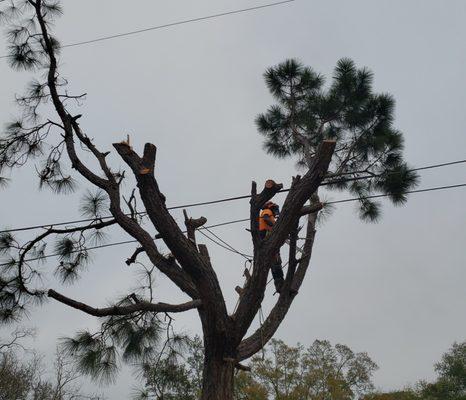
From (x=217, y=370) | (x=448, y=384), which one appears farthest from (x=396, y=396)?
(x=217, y=370)

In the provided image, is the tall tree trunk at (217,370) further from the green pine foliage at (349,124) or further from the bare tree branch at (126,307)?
the green pine foliage at (349,124)

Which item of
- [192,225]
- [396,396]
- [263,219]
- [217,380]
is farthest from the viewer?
[396,396]

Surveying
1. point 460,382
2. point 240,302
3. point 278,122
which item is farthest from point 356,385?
point 240,302

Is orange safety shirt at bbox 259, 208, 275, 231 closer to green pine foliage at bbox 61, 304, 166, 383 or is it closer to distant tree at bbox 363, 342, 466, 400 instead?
green pine foliage at bbox 61, 304, 166, 383

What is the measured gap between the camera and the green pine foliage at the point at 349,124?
6.95 meters

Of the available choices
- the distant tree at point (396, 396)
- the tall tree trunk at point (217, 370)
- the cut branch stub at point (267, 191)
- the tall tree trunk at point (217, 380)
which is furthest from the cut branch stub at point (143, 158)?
the distant tree at point (396, 396)

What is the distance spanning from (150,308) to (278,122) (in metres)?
4.07

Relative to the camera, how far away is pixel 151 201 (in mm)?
4656

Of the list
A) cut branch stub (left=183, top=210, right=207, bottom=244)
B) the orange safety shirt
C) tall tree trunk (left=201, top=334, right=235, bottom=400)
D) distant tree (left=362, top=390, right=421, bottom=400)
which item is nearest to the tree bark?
tall tree trunk (left=201, top=334, right=235, bottom=400)

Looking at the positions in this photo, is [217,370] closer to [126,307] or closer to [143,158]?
[126,307]

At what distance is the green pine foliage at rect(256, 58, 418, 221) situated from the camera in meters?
6.95

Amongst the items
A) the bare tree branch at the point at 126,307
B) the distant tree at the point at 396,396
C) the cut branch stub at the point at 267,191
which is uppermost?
the distant tree at the point at 396,396

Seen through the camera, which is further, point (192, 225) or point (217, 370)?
point (192, 225)

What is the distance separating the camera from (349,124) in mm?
7242
